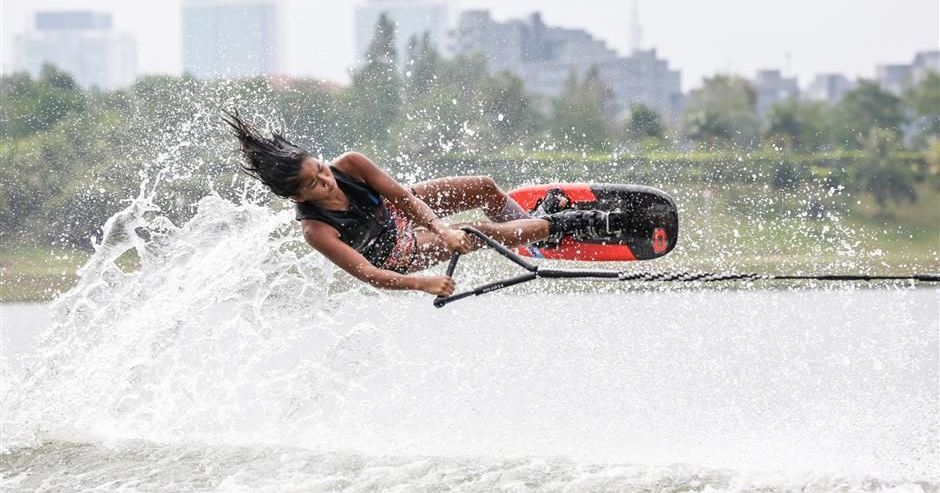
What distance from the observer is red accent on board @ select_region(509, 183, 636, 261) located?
8.40 m

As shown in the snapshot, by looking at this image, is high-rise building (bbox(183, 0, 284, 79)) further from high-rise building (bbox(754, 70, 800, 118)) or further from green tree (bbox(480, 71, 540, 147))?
high-rise building (bbox(754, 70, 800, 118))

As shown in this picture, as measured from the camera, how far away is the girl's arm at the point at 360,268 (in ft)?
21.4

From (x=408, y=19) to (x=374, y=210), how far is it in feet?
167

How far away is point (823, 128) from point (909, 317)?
2051 centimetres

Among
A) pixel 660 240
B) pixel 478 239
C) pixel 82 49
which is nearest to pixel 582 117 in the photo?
pixel 660 240

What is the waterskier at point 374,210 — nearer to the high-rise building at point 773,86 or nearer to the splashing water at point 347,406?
the splashing water at point 347,406

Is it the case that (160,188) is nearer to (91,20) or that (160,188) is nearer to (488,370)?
(488,370)

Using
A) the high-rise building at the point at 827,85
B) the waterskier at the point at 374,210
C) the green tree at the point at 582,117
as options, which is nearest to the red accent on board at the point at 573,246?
the waterskier at the point at 374,210

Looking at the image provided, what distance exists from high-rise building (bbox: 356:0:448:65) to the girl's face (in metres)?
34.6

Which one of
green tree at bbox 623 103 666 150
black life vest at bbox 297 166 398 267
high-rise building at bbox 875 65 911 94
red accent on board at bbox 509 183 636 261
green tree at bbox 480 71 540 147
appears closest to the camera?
black life vest at bbox 297 166 398 267

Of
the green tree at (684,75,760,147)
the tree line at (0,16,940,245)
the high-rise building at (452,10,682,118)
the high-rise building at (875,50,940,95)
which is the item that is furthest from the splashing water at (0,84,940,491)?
the high-rise building at (452,10,682,118)

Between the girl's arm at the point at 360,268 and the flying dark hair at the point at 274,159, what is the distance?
0.20 metres

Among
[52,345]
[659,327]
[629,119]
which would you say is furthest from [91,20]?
[52,345]

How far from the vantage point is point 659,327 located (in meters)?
16.0
